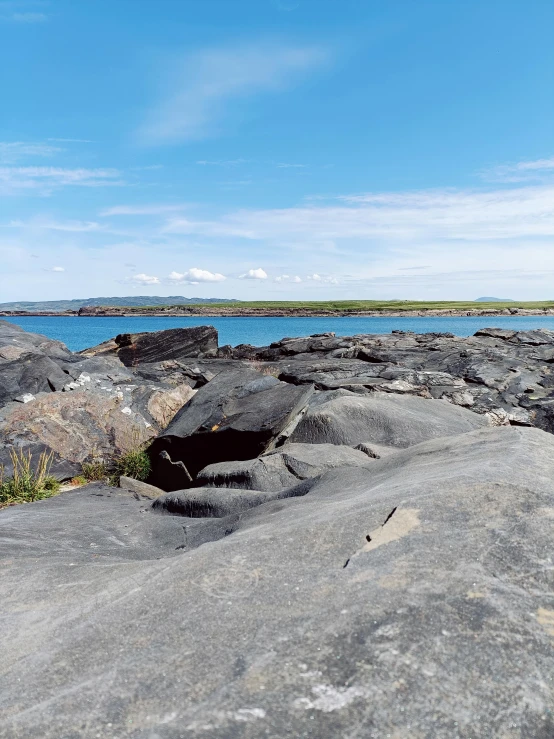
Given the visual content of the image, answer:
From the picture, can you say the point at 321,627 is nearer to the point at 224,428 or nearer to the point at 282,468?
the point at 282,468

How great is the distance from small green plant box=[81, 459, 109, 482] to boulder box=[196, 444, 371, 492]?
291 cm

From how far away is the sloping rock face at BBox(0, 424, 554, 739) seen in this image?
251cm

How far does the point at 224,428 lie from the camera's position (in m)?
11.2

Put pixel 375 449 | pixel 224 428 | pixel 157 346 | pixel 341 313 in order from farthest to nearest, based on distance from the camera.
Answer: pixel 341 313, pixel 157 346, pixel 224 428, pixel 375 449

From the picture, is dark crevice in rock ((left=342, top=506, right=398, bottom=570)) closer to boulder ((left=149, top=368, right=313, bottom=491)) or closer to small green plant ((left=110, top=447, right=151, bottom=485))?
boulder ((left=149, top=368, right=313, bottom=491))

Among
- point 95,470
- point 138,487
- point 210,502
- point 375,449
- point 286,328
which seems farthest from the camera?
point 286,328

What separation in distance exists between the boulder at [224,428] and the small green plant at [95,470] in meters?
0.93

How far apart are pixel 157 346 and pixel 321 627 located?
32.6 metres

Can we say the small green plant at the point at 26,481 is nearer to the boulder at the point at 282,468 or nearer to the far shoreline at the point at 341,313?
the boulder at the point at 282,468

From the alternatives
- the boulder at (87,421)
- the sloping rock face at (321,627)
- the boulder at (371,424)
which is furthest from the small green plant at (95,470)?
the sloping rock face at (321,627)

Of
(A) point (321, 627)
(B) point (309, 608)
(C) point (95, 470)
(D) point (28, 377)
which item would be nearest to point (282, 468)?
(C) point (95, 470)

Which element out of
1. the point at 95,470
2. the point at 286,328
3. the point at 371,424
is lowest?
the point at 286,328

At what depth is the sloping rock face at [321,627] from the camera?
8.23 ft

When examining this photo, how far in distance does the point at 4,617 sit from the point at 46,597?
0.31 meters
